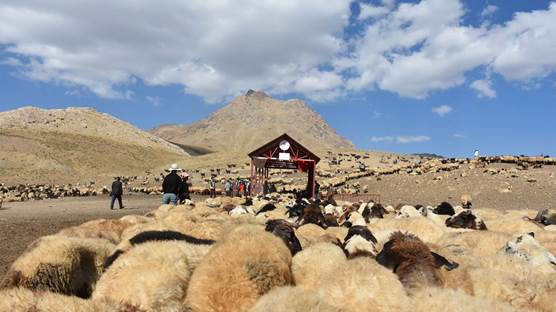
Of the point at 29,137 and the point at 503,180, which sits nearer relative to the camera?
the point at 503,180

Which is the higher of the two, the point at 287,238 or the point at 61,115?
the point at 61,115

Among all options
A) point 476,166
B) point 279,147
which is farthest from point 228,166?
point 476,166

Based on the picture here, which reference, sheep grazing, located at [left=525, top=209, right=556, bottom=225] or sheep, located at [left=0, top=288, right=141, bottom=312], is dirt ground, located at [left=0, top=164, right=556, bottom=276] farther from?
sheep, located at [left=0, top=288, right=141, bottom=312]

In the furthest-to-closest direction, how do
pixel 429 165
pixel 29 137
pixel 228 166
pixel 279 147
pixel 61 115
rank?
pixel 61 115
pixel 29 137
pixel 228 166
pixel 429 165
pixel 279 147

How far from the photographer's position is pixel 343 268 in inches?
175

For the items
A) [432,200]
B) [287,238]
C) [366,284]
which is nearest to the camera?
[366,284]

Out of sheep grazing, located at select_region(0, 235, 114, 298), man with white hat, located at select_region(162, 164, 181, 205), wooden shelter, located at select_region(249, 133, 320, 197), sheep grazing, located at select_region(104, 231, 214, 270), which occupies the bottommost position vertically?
sheep grazing, located at select_region(0, 235, 114, 298)

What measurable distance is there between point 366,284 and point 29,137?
80.8 m

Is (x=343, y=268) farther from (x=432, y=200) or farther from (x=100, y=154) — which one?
(x=100, y=154)

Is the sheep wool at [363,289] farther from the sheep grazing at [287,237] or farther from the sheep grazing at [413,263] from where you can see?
the sheep grazing at [287,237]

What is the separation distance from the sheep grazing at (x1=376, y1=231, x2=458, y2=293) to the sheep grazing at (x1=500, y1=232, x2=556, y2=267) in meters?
1.51

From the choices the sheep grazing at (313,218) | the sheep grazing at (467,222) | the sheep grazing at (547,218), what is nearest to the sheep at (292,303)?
the sheep grazing at (313,218)

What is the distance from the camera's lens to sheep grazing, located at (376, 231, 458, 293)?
491 cm

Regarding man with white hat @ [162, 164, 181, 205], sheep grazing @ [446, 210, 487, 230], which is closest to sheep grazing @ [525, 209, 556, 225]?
sheep grazing @ [446, 210, 487, 230]
